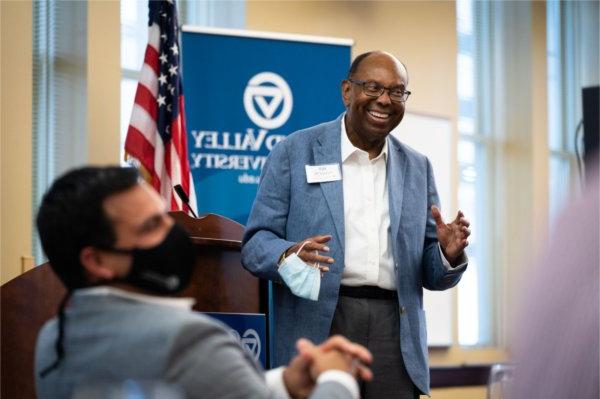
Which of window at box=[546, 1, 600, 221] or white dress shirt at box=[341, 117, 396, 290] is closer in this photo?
white dress shirt at box=[341, 117, 396, 290]

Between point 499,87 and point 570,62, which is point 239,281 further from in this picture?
point 570,62

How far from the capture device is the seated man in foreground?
4.73 feet

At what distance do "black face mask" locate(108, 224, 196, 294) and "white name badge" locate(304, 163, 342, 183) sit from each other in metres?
1.39

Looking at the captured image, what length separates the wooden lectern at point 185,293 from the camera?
2.79 m

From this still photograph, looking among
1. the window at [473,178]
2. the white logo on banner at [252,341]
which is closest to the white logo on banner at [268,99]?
the white logo on banner at [252,341]

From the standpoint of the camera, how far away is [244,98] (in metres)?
4.66

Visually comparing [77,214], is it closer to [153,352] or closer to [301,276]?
[153,352]

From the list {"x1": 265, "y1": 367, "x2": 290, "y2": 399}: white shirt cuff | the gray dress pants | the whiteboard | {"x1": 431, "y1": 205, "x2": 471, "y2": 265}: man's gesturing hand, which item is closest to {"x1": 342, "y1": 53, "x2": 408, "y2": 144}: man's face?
{"x1": 431, "y1": 205, "x2": 471, "y2": 265}: man's gesturing hand

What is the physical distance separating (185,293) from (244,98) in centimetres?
186

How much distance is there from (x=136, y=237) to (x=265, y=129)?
3125mm

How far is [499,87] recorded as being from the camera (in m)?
8.14

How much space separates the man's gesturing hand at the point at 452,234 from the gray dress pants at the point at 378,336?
247 mm

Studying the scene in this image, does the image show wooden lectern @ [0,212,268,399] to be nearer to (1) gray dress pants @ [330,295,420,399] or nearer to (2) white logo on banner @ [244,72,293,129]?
(1) gray dress pants @ [330,295,420,399]

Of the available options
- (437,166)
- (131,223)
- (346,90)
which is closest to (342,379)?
(131,223)
